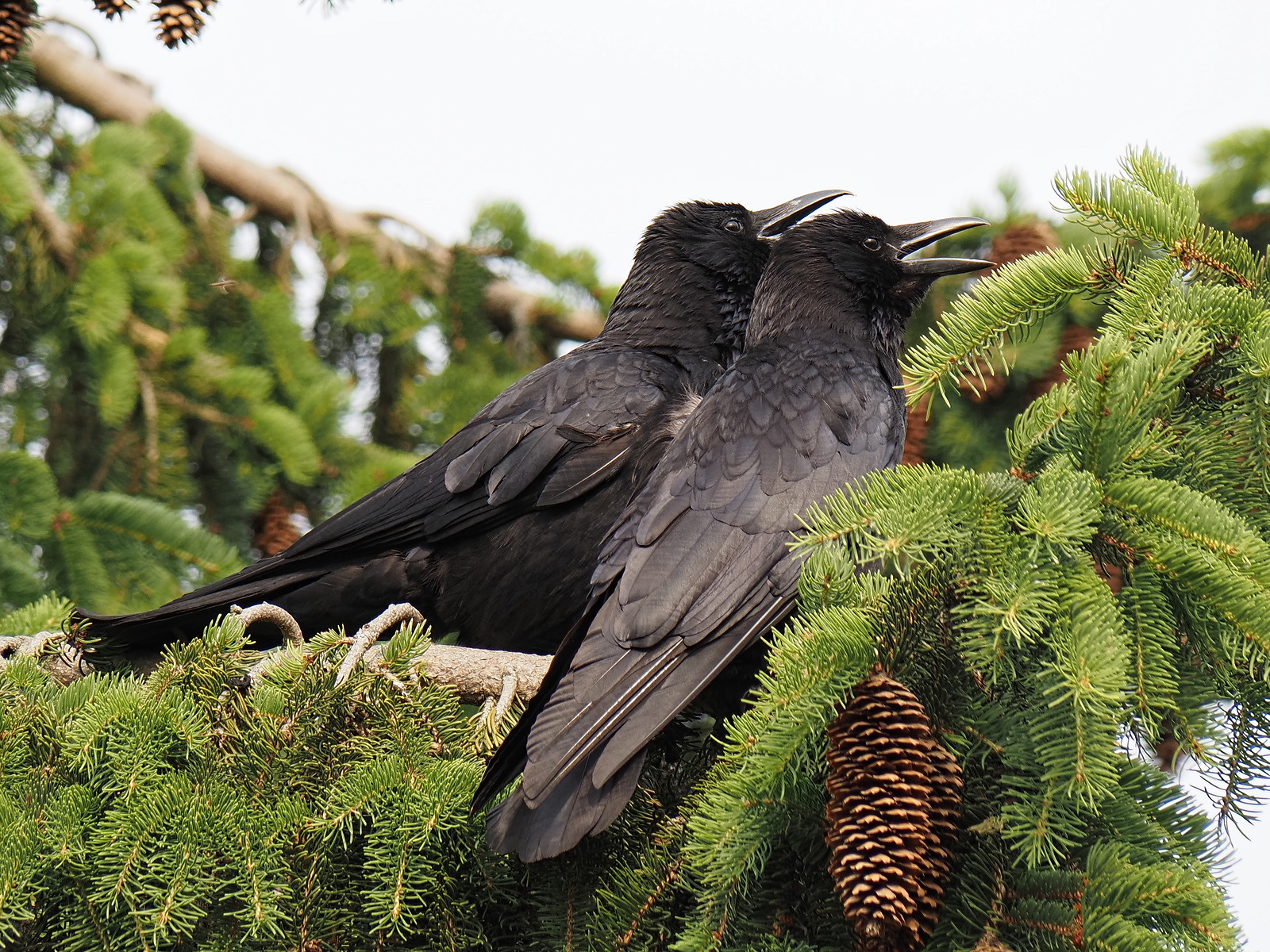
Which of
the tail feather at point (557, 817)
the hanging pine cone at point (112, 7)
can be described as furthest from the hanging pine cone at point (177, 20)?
the tail feather at point (557, 817)

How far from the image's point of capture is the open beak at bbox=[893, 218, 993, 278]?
3.61 meters

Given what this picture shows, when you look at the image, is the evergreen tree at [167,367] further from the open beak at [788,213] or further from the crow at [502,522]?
the open beak at [788,213]

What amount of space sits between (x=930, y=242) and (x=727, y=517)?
1.50 metres

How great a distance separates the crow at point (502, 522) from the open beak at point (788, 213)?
78 cm

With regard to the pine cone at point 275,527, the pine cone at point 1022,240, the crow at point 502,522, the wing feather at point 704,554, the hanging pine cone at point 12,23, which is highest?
the hanging pine cone at point 12,23

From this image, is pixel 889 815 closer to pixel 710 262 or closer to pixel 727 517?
pixel 727 517

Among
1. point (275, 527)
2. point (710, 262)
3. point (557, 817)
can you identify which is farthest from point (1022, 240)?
point (557, 817)

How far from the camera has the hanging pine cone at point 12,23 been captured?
10.6 ft

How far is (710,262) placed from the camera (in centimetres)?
421

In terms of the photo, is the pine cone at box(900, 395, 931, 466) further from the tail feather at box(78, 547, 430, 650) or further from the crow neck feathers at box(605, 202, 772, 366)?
the tail feather at box(78, 547, 430, 650)

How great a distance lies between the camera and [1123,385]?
5.47 ft

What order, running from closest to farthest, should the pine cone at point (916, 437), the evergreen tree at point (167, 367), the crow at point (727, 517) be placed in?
the crow at point (727, 517) < the evergreen tree at point (167, 367) < the pine cone at point (916, 437)

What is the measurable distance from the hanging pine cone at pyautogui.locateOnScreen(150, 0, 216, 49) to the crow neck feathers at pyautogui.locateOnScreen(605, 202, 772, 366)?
170 cm

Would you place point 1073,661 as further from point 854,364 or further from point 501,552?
point 501,552
